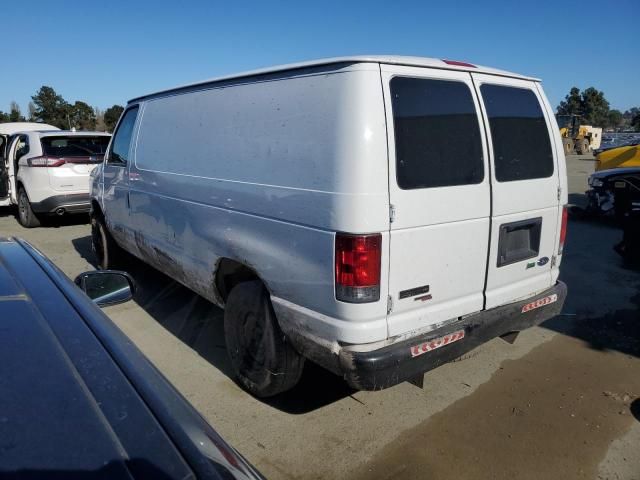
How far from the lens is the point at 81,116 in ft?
145

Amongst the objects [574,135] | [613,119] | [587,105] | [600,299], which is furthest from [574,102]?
[600,299]

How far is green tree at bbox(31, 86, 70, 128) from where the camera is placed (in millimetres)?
43966

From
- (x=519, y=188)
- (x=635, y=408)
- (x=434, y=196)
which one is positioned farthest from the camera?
(x=635, y=408)

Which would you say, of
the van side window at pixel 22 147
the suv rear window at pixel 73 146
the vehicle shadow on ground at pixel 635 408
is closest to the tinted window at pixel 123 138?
the suv rear window at pixel 73 146

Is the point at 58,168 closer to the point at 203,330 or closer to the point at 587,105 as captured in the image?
the point at 203,330

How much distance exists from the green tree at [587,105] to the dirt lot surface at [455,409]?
7470cm

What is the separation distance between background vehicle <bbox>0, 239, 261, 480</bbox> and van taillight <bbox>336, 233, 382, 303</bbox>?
1184mm

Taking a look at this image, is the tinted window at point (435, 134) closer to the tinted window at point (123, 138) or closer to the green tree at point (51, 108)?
the tinted window at point (123, 138)

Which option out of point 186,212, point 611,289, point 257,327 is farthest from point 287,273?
point 611,289

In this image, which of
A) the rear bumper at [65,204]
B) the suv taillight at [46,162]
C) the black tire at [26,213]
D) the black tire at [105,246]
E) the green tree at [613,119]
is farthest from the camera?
the green tree at [613,119]

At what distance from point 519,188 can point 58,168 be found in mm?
7548

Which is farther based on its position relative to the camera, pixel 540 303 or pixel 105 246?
pixel 105 246

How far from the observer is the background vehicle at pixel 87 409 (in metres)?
1.07

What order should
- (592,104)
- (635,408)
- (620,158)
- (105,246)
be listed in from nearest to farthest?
(635,408) < (105,246) < (620,158) < (592,104)
